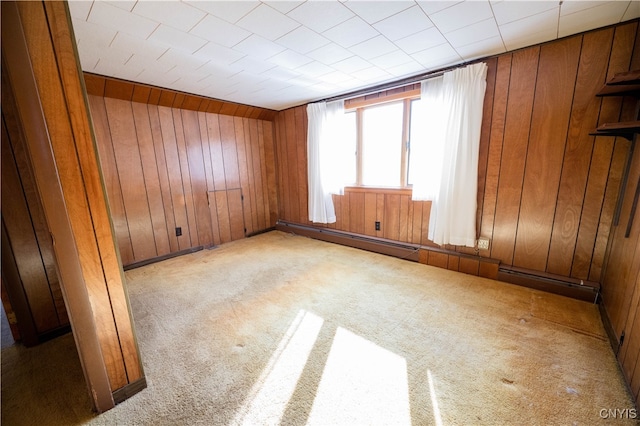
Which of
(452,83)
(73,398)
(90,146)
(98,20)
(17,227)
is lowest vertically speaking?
(73,398)

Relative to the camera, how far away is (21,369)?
1537 mm

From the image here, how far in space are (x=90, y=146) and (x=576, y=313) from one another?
3363 mm

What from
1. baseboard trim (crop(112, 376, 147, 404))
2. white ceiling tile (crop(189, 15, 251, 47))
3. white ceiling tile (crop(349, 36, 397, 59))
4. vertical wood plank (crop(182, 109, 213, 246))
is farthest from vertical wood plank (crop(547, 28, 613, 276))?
vertical wood plank (crop(182, 109, 213, 246))

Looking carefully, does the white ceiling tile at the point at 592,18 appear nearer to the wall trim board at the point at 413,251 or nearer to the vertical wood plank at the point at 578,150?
the vertical wood plank at the point at 578,150

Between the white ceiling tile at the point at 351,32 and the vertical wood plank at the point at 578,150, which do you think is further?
the vertical wood plank at the point at 578,150

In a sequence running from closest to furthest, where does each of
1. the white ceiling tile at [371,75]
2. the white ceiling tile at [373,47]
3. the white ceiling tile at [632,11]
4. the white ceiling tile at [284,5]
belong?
1. the white ceiling tile at [284,5]
2. the white ceiling tile at [632,11]
3. the white ceiling tile at [373,47]
4. the white ceiling tile at [371,75]

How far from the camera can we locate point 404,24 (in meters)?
1.69

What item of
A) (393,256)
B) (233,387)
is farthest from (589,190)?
(233,387)

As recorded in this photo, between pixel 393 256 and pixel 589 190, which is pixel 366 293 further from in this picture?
pixel 589 190

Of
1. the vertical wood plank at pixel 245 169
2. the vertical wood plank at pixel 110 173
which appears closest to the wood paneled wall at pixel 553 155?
the vertical wood plank at pixel 245 169

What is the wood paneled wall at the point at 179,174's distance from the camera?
2.94 meters

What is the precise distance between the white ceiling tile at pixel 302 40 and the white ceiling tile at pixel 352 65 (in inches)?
15.6

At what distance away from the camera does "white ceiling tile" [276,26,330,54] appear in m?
1.75

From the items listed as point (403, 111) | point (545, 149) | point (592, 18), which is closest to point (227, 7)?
point (403, 111)
